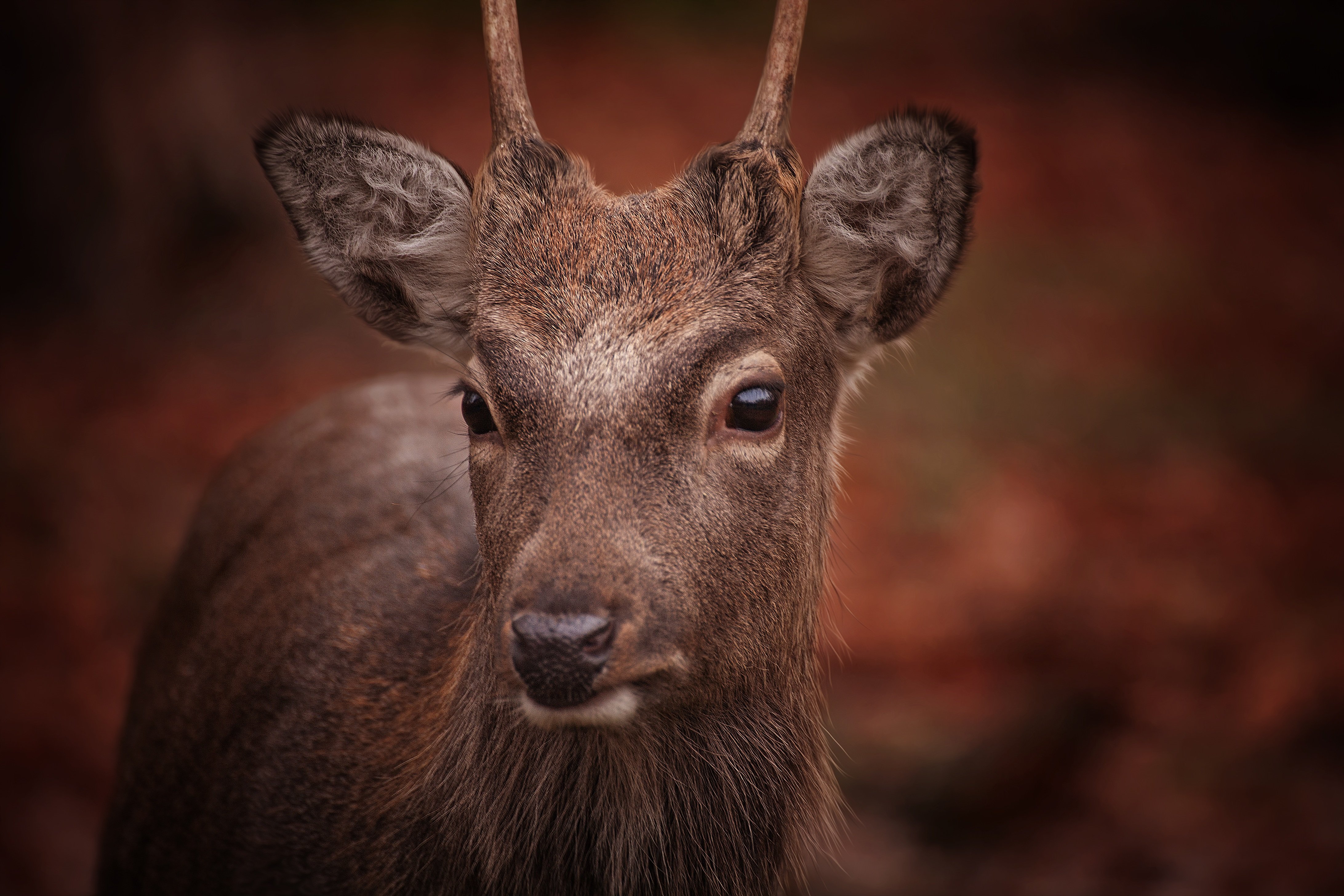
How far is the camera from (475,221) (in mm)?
4086

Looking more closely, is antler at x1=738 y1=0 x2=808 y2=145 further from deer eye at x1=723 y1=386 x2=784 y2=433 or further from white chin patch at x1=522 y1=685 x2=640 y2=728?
white chin patch at x1=522 y1=685 x2=640 y2=728

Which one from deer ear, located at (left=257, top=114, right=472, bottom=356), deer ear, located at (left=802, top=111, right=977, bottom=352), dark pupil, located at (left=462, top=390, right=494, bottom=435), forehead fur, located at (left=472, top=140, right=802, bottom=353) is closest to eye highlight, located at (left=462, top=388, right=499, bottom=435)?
Result: dark pupil, located at (left=462, top=390, right=494, bottom=435)

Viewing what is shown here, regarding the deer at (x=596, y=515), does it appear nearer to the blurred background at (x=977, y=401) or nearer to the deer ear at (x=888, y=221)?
the deer ear at (x=888, y=221)

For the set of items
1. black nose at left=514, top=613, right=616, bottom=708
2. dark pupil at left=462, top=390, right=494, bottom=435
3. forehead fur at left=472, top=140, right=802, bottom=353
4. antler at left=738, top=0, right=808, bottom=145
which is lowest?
black nose at left=514, top=613, right=616, bottom=708

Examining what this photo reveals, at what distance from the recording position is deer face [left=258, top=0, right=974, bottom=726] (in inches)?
128

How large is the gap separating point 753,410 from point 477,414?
3.36ft

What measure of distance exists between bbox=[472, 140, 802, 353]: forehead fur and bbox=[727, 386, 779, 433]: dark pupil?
265 mm

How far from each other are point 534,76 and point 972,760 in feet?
58.4

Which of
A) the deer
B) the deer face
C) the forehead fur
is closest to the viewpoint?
the deer face

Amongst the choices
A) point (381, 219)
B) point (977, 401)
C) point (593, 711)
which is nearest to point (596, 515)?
point (593, 711)

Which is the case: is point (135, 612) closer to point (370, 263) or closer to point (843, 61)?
point (370, 263)

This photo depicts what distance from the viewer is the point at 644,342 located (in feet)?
11.6

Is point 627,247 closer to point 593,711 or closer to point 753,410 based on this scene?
point 753,410

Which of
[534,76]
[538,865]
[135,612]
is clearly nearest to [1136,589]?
[538,865]
